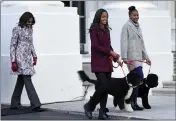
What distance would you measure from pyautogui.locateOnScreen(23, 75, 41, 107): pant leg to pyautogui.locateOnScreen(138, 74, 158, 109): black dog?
5.63 ft

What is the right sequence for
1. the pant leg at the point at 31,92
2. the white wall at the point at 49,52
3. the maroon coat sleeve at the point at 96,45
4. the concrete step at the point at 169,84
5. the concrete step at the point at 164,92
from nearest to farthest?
1. the maroon coat sleeve at the point at 96,45
2. the pant leg at the point at 31,92
3. the white wall at the point at 49,52
4. the concrete step at the point at 164,92
5. the concrete step at the point at 169,84

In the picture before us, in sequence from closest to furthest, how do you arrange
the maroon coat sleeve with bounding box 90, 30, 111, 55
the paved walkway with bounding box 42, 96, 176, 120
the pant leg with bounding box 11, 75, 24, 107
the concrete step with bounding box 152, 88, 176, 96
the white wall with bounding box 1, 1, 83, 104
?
the maroon coat sleeve with bounding box 90, 30, 111, 55 → the paved walkway with bounding box 42, 96, 176, 120 → the pant leg with bounding box 11, 75, 24, 107 → the white wall with bounding box 1, 1, 83, 104 → the concrete step with bounding box 152, 88, 176, 96

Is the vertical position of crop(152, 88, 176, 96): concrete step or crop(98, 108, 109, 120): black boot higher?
crop(98, 108, 109, 120): black boot

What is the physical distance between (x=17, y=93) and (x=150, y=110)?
2271mm

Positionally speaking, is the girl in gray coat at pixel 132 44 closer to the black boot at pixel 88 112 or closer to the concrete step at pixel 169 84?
the black boot at pixel 88 112

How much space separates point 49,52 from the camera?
1214 cm

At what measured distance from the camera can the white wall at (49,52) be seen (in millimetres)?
12055

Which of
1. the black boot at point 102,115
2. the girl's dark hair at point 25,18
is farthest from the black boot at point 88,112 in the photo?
the girl's dark hair at point 25,18

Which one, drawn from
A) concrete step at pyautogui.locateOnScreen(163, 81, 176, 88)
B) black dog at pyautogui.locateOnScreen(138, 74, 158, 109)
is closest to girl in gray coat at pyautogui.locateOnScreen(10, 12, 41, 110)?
black dog at pyautogui.locateOnScreen(138, 74, 158, 109)

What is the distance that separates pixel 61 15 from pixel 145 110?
2.46 metres

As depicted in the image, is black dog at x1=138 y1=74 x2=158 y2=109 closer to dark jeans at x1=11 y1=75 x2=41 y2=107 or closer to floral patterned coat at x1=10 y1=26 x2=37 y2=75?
dark jeans at x1=11 y1=75 x2=41 y2=107

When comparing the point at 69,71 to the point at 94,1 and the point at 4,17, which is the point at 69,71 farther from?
the point at 94,1

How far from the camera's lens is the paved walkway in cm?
1049

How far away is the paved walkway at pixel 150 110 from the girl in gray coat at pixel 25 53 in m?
0.56
